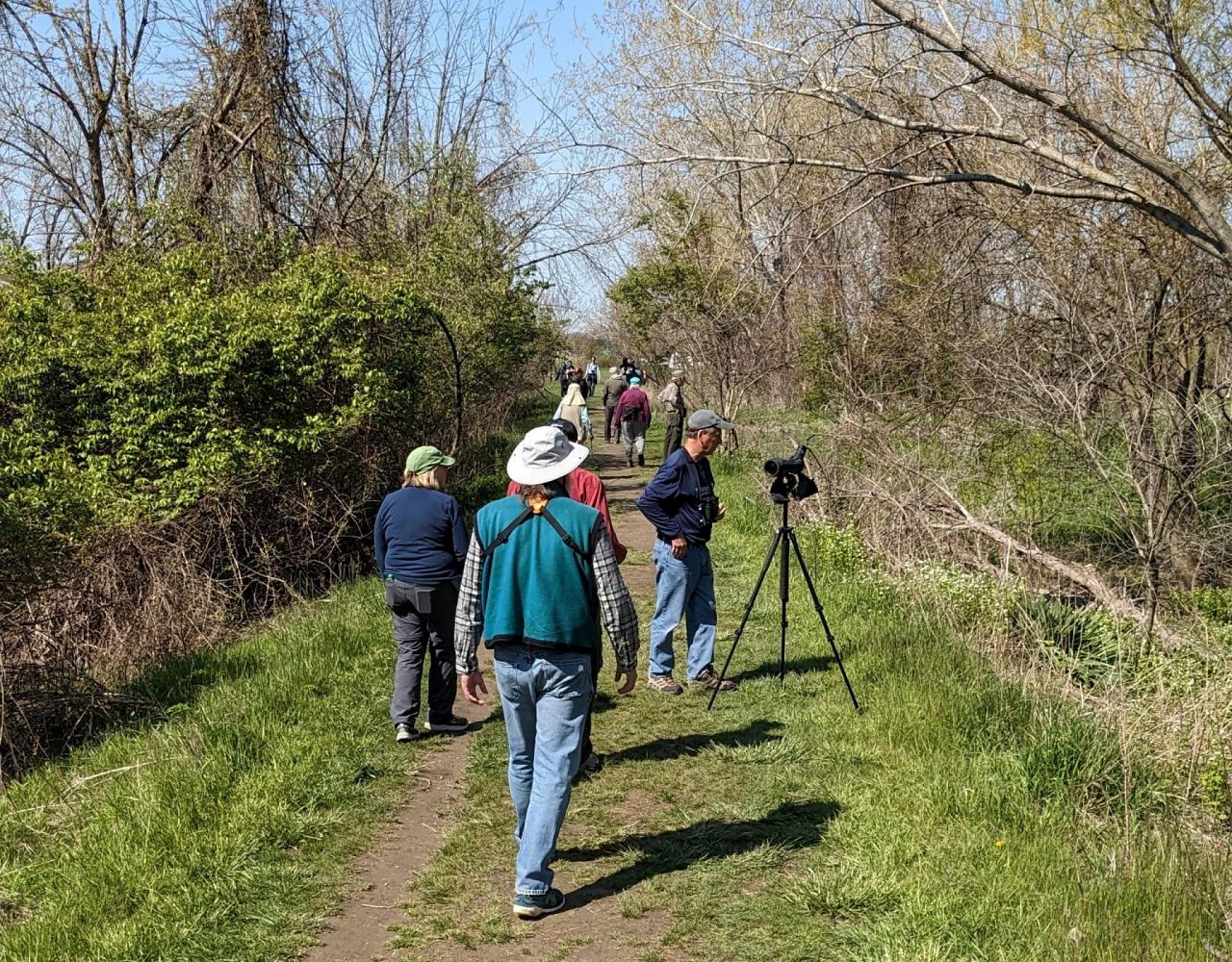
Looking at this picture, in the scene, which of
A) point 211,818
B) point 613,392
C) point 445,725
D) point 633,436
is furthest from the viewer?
→ point 613,392

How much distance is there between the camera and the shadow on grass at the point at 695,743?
6691mm

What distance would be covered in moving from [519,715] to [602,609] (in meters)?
0.56

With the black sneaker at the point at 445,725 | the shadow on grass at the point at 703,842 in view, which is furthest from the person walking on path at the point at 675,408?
the shadow on grass at the point at 703,842

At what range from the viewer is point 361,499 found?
44.9ft

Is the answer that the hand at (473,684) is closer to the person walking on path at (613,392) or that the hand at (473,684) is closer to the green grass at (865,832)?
the green grass at (865,832)

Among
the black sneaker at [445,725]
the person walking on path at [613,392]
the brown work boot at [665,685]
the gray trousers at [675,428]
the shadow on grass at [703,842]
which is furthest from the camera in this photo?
the person walking on path at [613,392]

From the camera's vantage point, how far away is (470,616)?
193 inches

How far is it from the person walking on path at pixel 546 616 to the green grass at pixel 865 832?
55cm

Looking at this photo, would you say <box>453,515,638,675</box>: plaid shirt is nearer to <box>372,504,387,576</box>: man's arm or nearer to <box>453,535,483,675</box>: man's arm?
<box>453,535,483,675</box>: man's arm

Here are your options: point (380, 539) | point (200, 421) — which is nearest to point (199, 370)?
point (200, 421)

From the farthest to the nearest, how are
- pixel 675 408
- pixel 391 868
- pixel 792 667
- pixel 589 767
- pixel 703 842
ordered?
pixel 675 408 → pixel 792 667 → pixel 589 767 → pixel 703 842 → pixel 391 868

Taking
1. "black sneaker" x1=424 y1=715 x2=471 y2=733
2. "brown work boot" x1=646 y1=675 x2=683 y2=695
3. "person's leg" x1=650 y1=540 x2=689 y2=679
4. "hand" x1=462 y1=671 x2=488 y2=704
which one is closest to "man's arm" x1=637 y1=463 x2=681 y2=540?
"person's leg" x1=650 y1=540 x2=689 y2=679

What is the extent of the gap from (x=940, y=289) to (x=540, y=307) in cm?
1534

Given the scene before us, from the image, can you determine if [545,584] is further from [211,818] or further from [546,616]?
[211,818]
